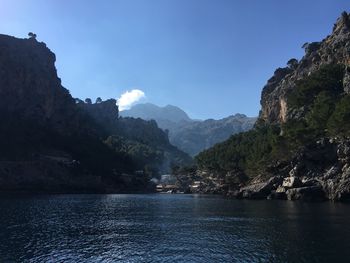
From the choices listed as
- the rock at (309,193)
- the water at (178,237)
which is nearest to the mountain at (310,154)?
the rock at (309,193)

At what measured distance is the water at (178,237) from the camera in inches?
1986

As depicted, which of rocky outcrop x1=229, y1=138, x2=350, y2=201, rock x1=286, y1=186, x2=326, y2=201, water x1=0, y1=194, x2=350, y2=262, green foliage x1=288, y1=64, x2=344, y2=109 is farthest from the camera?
green foliage x1=288, y1=64, x2=344, y2=109

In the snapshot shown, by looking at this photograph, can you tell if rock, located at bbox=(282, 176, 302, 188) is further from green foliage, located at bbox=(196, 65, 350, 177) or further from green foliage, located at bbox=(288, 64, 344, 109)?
green foliage, located at bbox=(288, 64, 344, 109)

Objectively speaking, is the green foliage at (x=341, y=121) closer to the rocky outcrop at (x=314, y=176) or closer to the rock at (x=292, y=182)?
the rocky outcrop at (x=314, y=176)

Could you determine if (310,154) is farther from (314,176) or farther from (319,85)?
(319,85)

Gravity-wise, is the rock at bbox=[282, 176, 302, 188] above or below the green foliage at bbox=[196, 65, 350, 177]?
below

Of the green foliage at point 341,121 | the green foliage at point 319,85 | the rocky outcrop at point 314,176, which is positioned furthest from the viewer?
the green foliage at point 319,85

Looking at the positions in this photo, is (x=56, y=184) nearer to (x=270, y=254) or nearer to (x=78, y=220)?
(x=78, y=220)

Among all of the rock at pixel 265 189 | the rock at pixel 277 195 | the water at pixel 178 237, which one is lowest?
the water at pixel 178 237

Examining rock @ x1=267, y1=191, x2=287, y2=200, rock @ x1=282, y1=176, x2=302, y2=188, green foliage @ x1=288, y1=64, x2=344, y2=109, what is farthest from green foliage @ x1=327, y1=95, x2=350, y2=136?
green foliage @ x1=288, y1=64, x2=344, y2=109

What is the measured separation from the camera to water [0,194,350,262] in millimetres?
50438

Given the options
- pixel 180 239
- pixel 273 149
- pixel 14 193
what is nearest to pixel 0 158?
pixel 14 193

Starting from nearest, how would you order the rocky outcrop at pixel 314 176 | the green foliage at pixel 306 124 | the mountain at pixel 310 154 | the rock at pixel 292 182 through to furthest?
the rocky outcrop at pixel 314 176
the mountain at pixel 310 154
the green foliage at pixel 306 124
the rock at pixel 292 182

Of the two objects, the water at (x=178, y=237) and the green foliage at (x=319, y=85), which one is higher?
the green foliage at (x=319, y=85)
